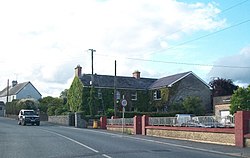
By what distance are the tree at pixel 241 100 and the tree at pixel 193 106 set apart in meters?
15.9

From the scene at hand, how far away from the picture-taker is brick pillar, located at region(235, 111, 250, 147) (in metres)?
20.9

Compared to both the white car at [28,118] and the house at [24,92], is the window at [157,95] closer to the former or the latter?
the white car at [28,118]

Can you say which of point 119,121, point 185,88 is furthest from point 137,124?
point 185,88

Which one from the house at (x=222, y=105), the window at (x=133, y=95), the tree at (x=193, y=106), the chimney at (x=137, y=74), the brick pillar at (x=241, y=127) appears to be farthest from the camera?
the chimney at (x=137, y=74)

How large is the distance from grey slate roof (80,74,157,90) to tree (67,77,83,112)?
133 centimetres

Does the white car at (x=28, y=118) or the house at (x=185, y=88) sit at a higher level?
the house at (x=185, y=88)

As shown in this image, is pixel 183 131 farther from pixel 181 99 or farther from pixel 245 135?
pixel 181 99

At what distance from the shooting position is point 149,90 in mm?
68500

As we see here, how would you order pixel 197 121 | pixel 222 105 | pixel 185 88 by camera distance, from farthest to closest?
pixel 185 88
pixel 222 105
pixel 197 121

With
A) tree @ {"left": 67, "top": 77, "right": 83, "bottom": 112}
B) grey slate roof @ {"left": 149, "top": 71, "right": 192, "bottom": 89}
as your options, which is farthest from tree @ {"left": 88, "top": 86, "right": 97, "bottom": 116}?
→ grey slate roof @ {"left": 149, "top": 71, "right": 192, "bottom": 89}

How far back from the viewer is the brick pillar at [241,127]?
20922mm

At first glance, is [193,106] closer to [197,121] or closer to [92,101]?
[92,101]

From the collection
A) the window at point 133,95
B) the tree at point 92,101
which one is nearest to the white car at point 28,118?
the tree at point 92,101

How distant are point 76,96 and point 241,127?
47.1 meters
